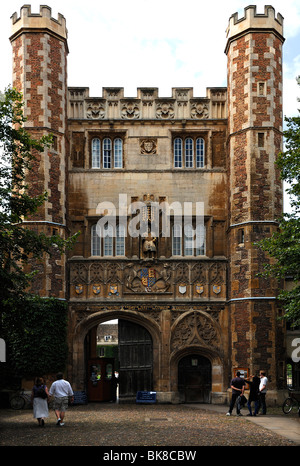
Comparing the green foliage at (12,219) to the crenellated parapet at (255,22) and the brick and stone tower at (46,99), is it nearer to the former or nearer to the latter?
the brick and stone tower at (46,99)

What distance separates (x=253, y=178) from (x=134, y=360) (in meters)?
8.25

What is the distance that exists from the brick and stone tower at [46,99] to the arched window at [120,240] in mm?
2176

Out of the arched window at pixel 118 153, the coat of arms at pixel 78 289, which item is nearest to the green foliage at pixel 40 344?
the coat of arms at pixel 78 289

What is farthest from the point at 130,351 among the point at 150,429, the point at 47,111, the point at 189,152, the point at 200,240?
the point at 150,429

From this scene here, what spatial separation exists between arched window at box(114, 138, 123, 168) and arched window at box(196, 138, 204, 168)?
3017mm

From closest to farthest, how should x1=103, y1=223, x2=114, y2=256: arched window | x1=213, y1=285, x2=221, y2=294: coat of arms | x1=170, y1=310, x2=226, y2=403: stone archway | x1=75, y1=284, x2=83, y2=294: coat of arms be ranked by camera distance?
x1=170, y1=310, x2=226, y2=403: stone archway < x1=75, y1=284, x2=83, y2=294: coat of arms < x1=213, y1=285, x2=221, y2=294: coat of arms < x1=103, y1=223, x2=114, y2=256: arched window

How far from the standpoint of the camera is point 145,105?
28.3 m

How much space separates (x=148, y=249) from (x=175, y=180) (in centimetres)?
301

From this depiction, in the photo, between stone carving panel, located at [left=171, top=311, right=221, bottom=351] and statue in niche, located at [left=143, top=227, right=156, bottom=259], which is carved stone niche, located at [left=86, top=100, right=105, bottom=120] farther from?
stone carving panel, located at [left=171, top=311, right=221, bottom=351]

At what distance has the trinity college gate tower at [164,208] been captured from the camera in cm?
2614

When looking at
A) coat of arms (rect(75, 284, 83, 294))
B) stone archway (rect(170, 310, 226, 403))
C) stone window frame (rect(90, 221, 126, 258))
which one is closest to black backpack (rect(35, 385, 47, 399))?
coat of arms (rect(75, 284, 83, 294))

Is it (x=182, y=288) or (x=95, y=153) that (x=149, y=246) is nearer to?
(x=182, y=288)

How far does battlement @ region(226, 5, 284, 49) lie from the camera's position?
27.0 m
